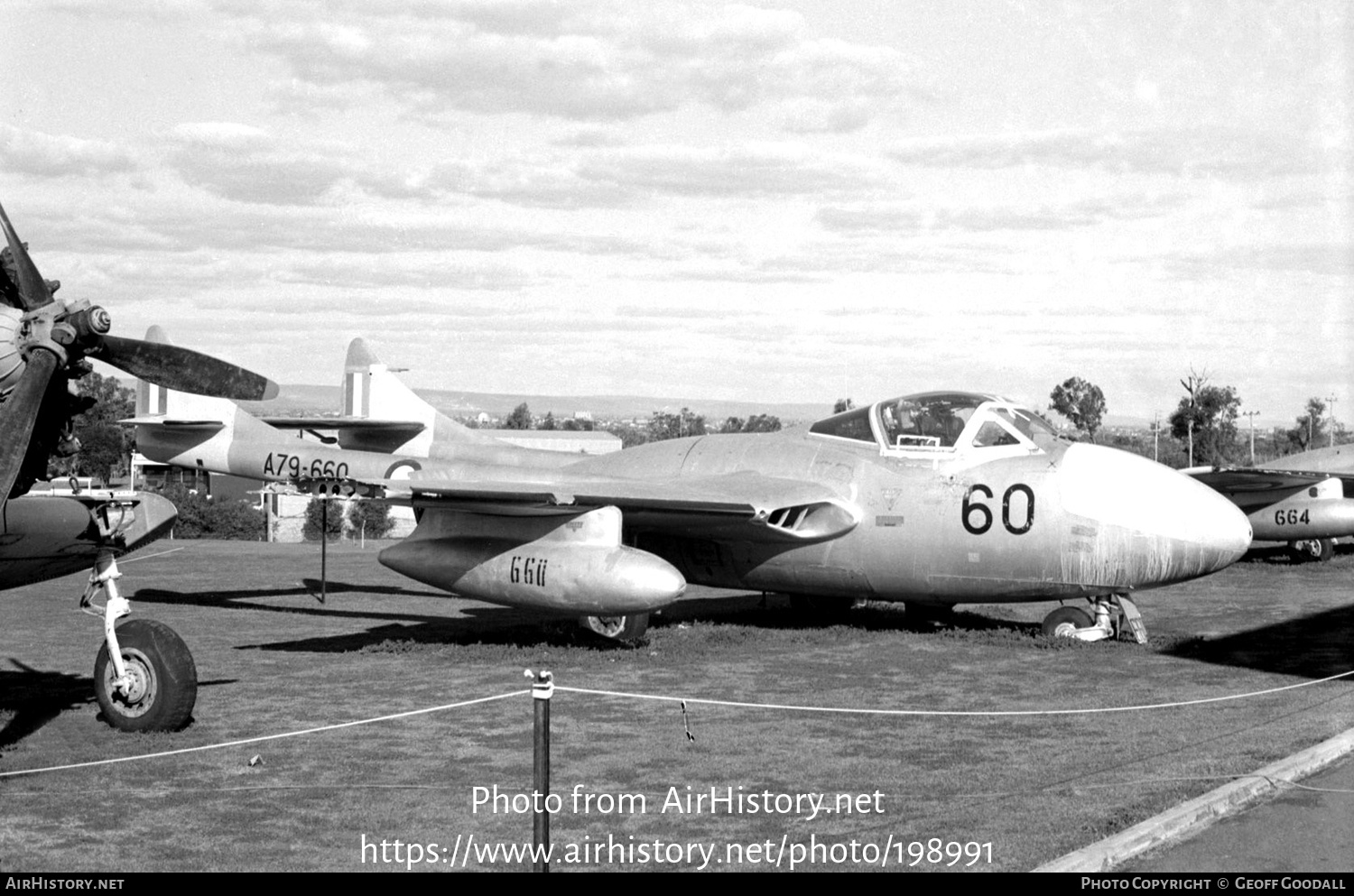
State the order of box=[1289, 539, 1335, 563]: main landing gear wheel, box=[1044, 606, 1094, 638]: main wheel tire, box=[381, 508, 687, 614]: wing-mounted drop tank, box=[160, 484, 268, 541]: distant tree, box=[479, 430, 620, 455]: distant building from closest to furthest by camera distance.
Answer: box=[381, 508, 687, 614]: wing-mounted drop tank < box=[1044, 606, 1094, 638]: main wheel tire < box=[1289, 539, 1335, 563]: main landing gear wheel < box=[160, 484, 268, 541]: distant tree < box=[479, 430, 620, 455]: distant building

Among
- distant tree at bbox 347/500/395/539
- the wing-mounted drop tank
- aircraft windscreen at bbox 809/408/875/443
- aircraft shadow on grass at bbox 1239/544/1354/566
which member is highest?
aircraft windscreen at bbox 809/408/875/443

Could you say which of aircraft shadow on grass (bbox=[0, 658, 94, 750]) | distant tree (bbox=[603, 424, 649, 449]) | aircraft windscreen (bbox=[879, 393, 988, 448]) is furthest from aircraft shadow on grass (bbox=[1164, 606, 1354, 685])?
distant tree (bbox=[603, 424, 649, 449])

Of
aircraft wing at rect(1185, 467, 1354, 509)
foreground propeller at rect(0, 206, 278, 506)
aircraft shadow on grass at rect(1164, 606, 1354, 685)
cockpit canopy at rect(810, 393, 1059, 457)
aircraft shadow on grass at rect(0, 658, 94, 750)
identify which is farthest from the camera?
aircraft wing at rect(1185, 467, 1354, 509)

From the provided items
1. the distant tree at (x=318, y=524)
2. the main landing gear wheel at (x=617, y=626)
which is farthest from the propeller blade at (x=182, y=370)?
the distant tree at (x=318, y=524)

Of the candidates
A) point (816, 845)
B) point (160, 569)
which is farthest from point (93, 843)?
point (160, 569)

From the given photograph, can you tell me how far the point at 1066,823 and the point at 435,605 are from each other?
47.1 feet

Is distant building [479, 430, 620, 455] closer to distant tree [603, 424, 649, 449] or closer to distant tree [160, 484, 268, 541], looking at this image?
distant tree [603, 424, 649, 449]

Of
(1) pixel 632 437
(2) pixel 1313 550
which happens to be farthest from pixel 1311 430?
(2) pixel 1313 550

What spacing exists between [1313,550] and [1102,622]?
17.8m

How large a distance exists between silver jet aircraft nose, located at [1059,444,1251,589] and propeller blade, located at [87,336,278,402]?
28.0ft

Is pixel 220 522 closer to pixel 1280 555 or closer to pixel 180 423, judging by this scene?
pixel 180 423

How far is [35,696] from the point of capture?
11.8 meters

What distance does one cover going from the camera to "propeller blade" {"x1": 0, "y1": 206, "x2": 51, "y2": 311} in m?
9.19

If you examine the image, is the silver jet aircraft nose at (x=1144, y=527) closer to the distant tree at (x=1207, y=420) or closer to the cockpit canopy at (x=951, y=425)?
the cockpit canopy at (x=951, y=425)
